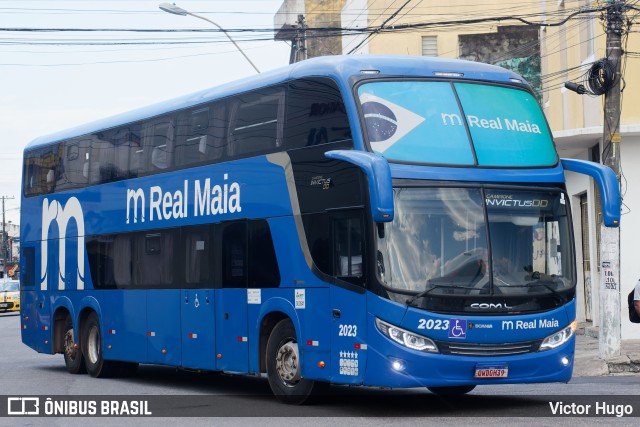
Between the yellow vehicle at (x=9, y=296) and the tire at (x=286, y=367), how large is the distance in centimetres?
4042

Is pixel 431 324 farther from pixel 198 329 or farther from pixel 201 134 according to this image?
pixel 201 134

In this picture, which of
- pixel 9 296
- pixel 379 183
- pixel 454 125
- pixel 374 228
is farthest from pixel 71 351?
pixel 9 296

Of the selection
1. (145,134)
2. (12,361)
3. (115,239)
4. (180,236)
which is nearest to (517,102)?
(180,236)

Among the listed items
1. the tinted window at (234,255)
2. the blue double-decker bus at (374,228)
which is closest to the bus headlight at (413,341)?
the blue double-decker bus at (374,228)

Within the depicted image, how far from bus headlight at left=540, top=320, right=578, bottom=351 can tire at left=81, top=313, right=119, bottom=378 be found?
925cm

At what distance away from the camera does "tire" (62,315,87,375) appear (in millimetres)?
20781

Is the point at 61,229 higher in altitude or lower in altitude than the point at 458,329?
higher

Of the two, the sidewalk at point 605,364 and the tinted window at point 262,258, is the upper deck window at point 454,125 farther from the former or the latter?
the sidewalk at point 605,364

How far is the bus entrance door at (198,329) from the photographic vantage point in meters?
16.0

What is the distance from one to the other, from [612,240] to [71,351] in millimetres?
9653

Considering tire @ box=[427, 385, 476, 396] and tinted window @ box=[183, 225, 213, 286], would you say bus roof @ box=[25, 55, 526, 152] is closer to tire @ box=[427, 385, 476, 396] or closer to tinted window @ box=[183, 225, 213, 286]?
tinted window @ box=[183, 225, 213, 286]

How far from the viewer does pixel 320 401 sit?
1400cm

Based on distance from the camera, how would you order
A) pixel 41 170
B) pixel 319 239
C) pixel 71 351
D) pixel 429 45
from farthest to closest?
pixel 429 45 < pixel 41 170 < pixel 71 351 < pixel 319 239

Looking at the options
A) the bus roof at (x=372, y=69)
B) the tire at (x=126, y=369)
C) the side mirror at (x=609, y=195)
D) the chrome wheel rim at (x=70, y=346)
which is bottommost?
the tire at (x=126, y=369)
